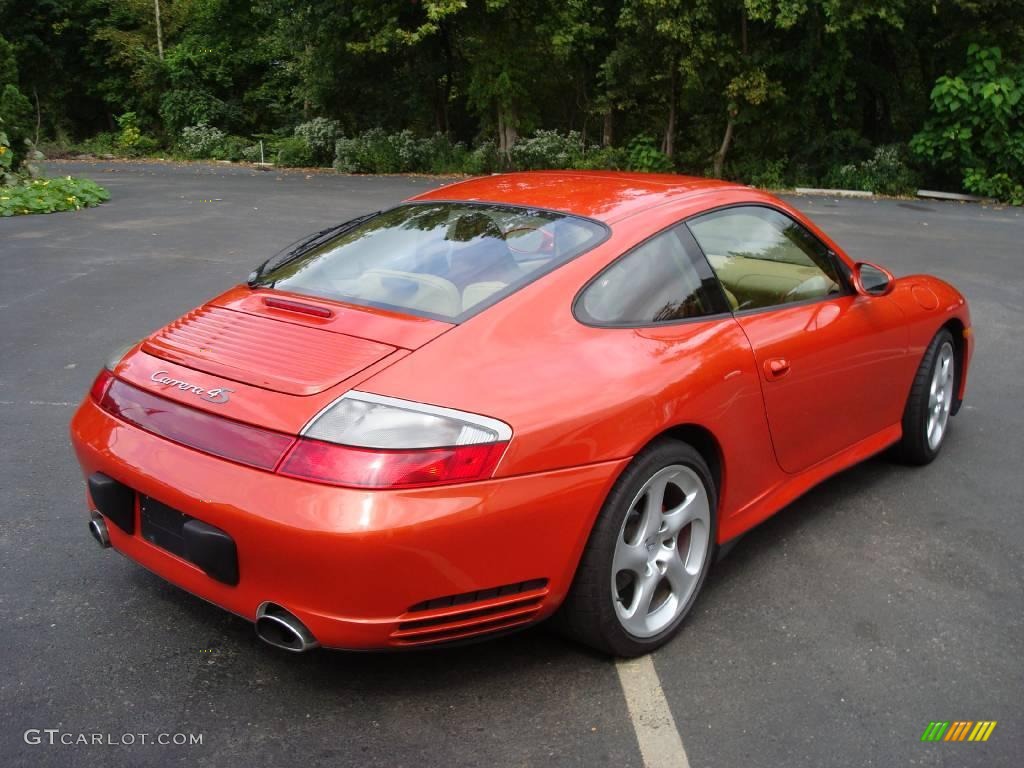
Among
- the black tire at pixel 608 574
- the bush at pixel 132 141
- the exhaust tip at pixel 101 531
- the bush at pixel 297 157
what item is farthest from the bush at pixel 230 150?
the black tire at pixel 608 574

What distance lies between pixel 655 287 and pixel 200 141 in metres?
29.8

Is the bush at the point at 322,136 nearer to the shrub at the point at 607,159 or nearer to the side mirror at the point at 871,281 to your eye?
the shrub at the point at 607,159

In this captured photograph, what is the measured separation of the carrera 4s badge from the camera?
266 cm

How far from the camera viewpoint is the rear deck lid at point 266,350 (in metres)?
2.65

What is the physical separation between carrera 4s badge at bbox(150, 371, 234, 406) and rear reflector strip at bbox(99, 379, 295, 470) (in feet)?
0.16

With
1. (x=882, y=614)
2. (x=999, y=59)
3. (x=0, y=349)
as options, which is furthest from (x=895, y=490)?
(x=999, y=59)

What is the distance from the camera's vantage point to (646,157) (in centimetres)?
2327

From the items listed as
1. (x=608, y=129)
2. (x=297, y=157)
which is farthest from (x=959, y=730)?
(x=297, y=157)

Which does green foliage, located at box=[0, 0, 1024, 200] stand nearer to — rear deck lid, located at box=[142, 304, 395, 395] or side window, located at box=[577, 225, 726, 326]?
rear deck lid, located at box=[142, 304, 395, 395]

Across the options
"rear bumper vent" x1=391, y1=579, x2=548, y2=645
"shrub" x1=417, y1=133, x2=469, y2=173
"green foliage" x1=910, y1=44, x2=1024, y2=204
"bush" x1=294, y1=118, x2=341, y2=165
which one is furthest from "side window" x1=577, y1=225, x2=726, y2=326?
"bush" x1=294, y1=118, x2=341, y2=165

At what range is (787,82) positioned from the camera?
70.7ft

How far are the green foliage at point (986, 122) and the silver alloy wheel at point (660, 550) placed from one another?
18.0 meters

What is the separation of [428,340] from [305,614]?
2.68 feet

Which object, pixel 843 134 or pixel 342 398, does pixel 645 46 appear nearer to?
pixel 843 134
